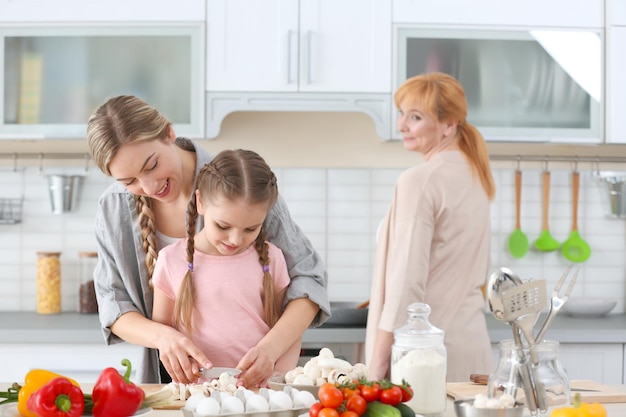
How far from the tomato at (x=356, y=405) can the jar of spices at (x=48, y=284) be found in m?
2.52

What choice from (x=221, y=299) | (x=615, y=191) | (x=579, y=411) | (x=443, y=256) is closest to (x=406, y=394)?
(x=579, y=411)

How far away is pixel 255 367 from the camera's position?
202 cm

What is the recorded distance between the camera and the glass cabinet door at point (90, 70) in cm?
355

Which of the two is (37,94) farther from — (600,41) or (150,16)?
(600,41)

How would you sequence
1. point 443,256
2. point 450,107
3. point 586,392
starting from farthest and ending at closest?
point 450,107
point 443,256
point 586,392

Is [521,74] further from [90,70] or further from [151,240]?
[151,240]

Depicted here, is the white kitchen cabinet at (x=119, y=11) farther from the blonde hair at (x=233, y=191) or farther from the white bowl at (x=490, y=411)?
the white bowl at (x=490, y=411)

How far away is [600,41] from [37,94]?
2172 mm

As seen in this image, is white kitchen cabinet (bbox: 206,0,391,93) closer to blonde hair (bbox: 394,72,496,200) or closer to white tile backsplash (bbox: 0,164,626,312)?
white tile backsplash (bbox: 0,164,626,312)

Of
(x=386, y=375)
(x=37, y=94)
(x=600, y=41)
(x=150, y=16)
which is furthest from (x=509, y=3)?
(x=37, y=94)

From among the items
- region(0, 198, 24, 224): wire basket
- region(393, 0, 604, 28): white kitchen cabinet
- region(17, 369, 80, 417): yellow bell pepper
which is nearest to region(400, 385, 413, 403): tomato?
region(17, 369, 80, 417): yellow bell pepper

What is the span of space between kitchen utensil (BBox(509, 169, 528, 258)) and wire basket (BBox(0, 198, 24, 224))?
6.62ft

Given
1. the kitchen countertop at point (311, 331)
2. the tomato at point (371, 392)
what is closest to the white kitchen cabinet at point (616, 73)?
the kitchen countertop at point (311, 331)

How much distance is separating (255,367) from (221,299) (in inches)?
9.2
